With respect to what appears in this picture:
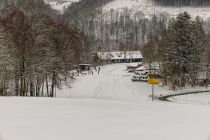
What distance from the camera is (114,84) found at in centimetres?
7081

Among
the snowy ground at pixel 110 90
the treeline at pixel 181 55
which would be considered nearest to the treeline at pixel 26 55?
the snowy ground at pixel 110 90

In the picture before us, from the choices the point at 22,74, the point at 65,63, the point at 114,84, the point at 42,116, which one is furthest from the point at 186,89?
the point at 42,116

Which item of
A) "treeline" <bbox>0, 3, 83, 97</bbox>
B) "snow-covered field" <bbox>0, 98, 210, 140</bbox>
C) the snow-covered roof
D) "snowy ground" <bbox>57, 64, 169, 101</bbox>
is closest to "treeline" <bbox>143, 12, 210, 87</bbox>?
"snowy ground" <bbox>57, 64, 169, 101</bbox>

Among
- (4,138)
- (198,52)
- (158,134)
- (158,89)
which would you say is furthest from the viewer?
(198,52)

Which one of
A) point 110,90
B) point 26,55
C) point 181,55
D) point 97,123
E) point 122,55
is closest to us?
point 97,123

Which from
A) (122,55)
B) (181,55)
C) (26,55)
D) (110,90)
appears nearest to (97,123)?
(26,55)

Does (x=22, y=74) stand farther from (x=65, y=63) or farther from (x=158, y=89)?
(x=158, y=89)

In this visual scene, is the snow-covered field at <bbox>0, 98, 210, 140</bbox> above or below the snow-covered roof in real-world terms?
below

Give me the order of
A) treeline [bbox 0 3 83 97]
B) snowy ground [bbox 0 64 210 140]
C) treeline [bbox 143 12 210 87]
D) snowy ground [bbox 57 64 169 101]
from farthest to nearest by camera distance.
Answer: treeline [bbox 143 12 210 87], snowy ground [bbox 57 64 169 101], treeline [bbox 0 3 83 97], snowy ground [bbox 0 64 210 140]

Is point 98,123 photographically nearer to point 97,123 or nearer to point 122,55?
point 97,123

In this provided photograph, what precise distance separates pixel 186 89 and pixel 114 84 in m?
13.7

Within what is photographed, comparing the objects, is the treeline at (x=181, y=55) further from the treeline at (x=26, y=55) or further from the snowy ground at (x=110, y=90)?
the treeline at (x=26, y=55)

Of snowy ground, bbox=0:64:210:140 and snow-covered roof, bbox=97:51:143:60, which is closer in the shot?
snowy ground, bbox=0:64:210:140

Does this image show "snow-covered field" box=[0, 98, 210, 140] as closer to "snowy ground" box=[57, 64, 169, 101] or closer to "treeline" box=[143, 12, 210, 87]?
"snowy ground" box=[57, 64, 169, 101]
